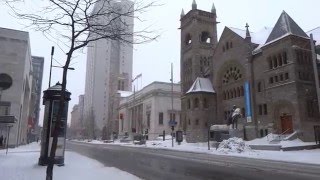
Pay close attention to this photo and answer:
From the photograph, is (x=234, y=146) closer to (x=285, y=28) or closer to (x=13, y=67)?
(x=285, y=28)

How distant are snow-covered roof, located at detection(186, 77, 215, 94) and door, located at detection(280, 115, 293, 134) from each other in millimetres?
18694

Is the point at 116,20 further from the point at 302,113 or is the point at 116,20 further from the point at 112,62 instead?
the point at 112,62

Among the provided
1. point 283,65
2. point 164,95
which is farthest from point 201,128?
point 164,95

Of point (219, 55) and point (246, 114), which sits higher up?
point (219, 55)

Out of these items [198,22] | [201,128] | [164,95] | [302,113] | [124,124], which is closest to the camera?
[302,113]

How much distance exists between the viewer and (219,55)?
2547 inches

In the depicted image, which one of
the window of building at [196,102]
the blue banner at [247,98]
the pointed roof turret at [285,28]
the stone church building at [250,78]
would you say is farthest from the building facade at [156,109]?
the pointed roof turret at [285,28]

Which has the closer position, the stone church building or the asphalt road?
the asphalt road

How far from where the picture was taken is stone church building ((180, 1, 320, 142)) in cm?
4547

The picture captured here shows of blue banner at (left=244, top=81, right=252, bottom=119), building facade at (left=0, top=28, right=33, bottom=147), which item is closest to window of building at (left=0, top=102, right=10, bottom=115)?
building facade at (left=0, top=28, right=33, bottom=147)

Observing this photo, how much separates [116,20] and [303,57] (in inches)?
1572

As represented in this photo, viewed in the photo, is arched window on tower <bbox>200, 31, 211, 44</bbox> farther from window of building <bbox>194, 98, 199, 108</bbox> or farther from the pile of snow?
the pile of snow

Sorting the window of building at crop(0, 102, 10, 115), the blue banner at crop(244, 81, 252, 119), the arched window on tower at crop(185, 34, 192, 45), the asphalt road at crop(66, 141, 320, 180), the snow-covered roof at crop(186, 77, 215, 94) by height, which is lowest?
the asphalt road at crop(66, 141, 320, 180)

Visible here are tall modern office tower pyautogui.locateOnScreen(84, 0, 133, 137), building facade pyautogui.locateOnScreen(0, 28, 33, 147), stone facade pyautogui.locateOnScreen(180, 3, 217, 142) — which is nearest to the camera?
building facade pyautogui.locateOnScreen(0, 28, 33, 147)
